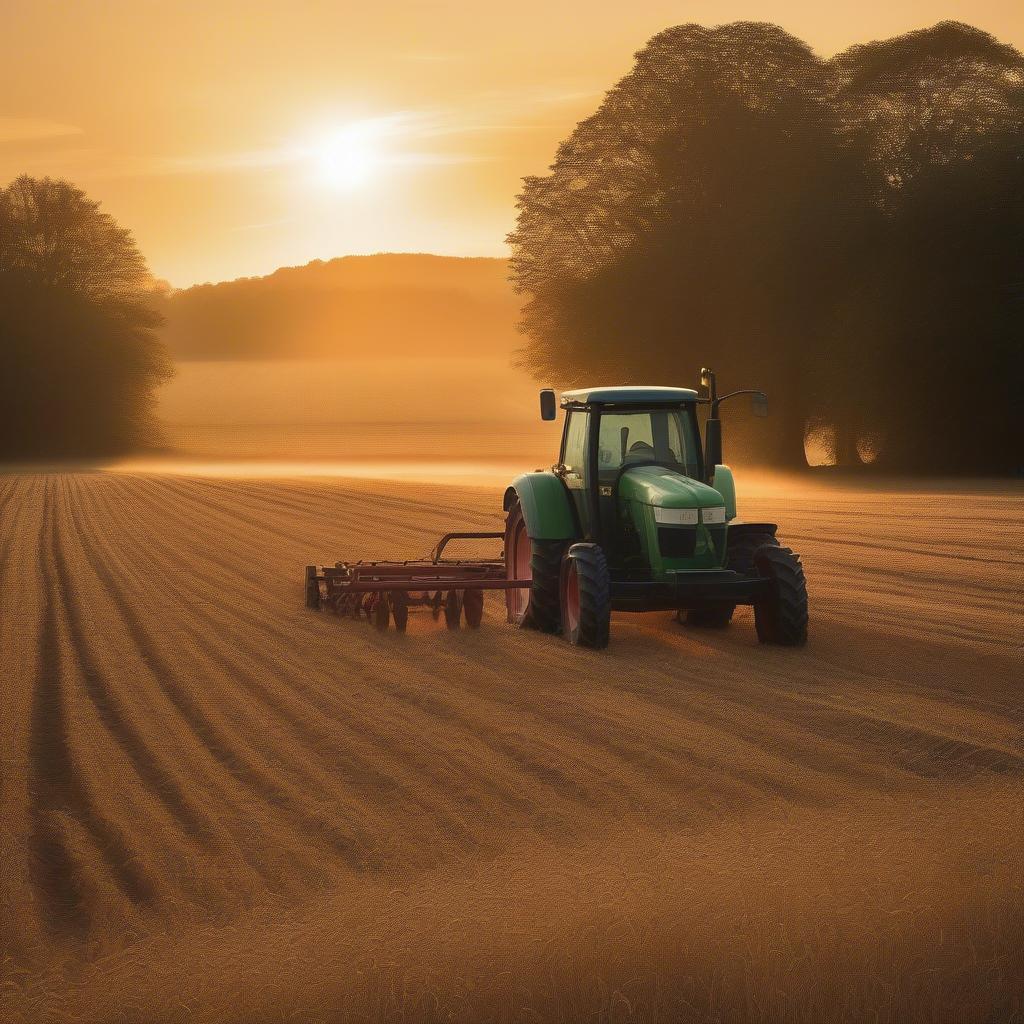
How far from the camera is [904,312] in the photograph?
108 ft

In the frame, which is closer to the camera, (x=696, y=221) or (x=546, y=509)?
(x=546, y=509)

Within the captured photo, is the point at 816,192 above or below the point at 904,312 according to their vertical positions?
above

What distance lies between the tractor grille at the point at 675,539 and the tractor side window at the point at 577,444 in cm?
92

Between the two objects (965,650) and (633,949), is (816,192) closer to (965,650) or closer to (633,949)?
(965,650)

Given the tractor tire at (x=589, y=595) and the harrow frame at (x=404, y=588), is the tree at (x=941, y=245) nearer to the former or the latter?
the harrow frame at (x=404, y=588)

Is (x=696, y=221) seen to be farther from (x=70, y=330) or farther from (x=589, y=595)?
(x=589, y=595)

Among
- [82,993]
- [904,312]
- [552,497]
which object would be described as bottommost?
[82,993]

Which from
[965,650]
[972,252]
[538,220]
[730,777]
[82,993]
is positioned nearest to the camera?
[82,993]

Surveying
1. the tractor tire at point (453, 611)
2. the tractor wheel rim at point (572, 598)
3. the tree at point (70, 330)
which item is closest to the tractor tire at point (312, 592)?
the tractor tire at point (453, 611)

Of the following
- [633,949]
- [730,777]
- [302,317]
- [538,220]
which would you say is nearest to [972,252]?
[538,220]

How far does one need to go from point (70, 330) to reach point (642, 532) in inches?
1709

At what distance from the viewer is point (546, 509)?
11.1m

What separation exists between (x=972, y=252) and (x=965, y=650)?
2462cm

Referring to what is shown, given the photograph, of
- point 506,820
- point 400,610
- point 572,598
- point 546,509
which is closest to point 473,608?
point 400,610
